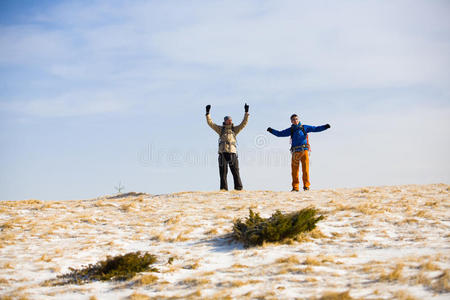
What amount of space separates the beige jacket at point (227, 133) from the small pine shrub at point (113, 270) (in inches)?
312

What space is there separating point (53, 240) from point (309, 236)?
6.03 metres

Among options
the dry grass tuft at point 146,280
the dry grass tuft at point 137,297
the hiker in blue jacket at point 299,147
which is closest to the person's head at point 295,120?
the hiker in blue jacket at point 299,147

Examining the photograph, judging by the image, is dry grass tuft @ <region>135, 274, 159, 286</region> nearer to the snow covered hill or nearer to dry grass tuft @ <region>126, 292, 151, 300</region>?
the snow covered hill

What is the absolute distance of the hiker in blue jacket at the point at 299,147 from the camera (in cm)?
1427

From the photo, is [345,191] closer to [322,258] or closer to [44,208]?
[322,258]

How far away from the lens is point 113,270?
697cm

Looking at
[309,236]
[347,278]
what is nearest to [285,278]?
[347,278]

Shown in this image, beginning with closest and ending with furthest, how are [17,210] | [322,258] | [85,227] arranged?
[322,258] < [85,227] < [17,210]

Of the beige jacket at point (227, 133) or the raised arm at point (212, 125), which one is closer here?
the beige jacket at point (227, 133)

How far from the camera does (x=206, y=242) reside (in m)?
8.66

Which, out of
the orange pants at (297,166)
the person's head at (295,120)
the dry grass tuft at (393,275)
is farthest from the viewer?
the person's head at (295,120)

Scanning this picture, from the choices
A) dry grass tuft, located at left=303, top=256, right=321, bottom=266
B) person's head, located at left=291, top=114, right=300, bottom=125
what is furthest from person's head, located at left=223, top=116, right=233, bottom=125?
dry grass tuft, located at left=303, top=256, right=321, bottom=266

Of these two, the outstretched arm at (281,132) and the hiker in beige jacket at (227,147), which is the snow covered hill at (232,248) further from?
the outstretched arm at (281,132)

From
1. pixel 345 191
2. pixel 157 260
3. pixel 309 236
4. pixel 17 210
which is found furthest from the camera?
pixel 345 191
